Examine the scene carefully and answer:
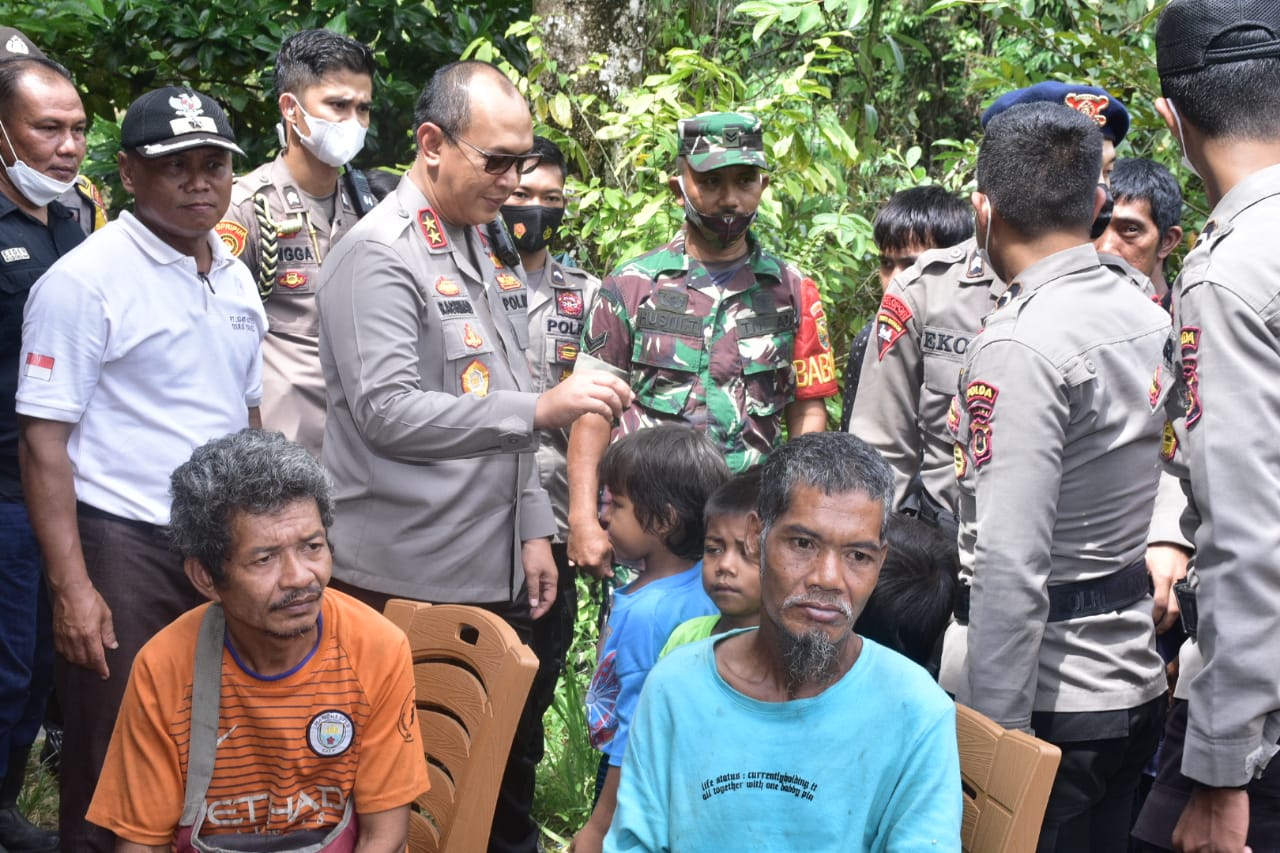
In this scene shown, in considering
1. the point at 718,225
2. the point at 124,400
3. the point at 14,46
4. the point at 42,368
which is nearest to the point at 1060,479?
the point at 718,225

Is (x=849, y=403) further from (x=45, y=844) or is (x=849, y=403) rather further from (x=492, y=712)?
(x=45, y=844)

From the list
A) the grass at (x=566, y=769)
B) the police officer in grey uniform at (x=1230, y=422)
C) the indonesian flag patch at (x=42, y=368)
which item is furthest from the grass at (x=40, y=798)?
the police officer in grey uniform at (x=1230, y=422)

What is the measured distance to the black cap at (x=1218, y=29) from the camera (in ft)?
7.27

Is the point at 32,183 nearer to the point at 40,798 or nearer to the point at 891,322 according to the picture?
the point at 40,798

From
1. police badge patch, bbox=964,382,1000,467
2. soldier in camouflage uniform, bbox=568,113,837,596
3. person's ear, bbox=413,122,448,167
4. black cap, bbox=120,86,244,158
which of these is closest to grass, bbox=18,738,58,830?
soldier in camouflage uniform, bbox=568,113,837,596

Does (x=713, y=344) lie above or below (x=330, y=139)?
below

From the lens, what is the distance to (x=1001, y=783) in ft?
7.08

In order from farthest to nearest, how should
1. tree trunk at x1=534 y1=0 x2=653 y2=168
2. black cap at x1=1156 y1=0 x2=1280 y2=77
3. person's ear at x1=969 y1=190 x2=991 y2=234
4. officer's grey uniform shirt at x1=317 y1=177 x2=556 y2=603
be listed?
tree trunk at x1=534 y1=0 x2=653 y2=168
officer's grey uniform shirt at x1=317 y1=177 x2=556 y2=603
person's ear at x1=969 y1=190 x2=991 y2=234
black cap at x1=1156 y1=0 x2=1280 y2=77

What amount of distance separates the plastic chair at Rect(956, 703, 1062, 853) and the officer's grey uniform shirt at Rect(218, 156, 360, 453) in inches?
103

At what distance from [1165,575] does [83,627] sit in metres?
2.50

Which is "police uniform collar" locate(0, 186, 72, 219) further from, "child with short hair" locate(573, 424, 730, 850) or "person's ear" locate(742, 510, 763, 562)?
"person's ear" locate(742, 510, 763, 562)

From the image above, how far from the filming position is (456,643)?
9.23 feet

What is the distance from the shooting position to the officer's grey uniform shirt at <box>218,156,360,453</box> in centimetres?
430

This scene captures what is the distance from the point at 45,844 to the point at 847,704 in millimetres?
2909
